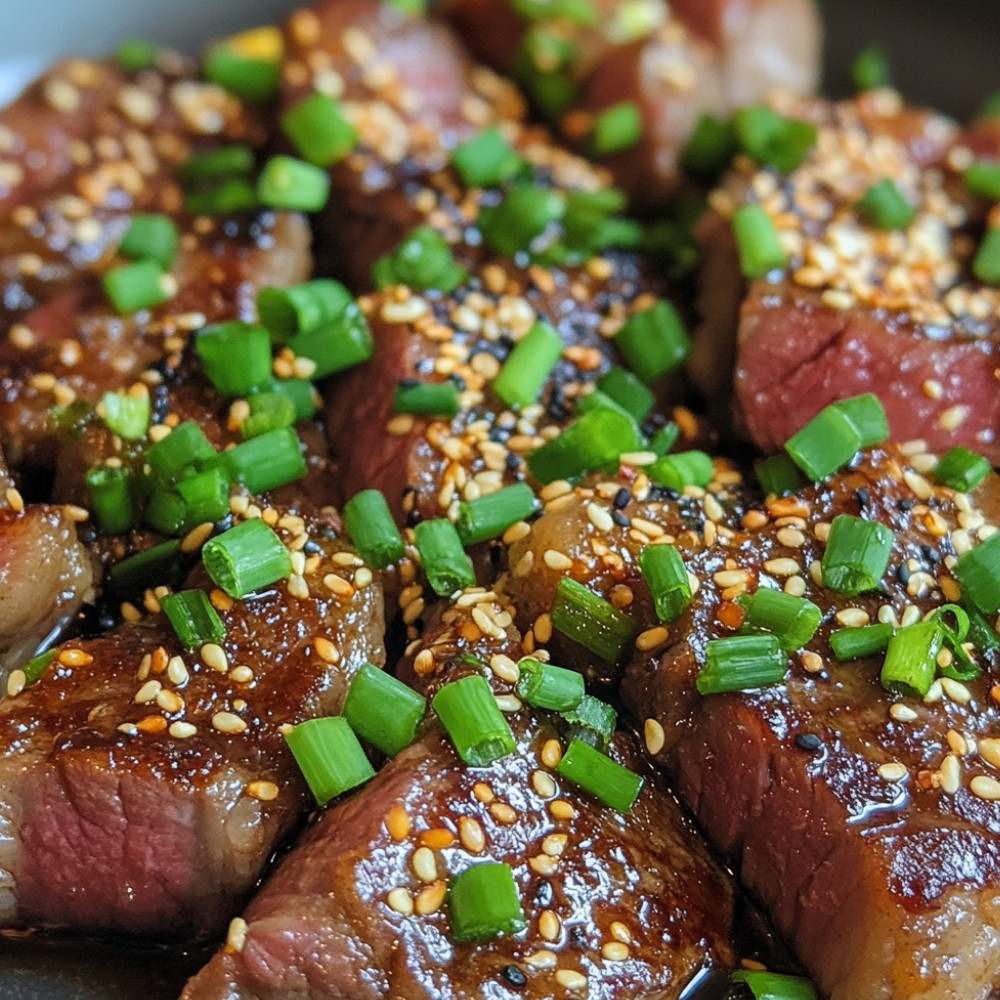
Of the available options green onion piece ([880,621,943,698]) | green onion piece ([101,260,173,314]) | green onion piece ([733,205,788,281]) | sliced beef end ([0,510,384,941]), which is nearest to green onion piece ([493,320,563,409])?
green onion piece ([733,205,788,281])

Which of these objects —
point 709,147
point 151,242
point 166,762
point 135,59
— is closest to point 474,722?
point 166,762

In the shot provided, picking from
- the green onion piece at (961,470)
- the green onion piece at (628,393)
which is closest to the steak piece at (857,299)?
the green onion piece at (961,470)

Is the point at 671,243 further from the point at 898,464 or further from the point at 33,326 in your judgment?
the point at 33,326

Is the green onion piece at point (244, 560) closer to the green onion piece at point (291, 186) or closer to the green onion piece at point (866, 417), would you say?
the green onion piece at point (291, 186)

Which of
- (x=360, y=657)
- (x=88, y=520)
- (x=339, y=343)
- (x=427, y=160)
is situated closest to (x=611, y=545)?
(x=360, y=657)

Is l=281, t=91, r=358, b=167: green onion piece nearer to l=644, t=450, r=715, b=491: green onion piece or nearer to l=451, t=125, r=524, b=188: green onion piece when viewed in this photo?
l=451, t=125, r=524, b=188: green onion piece
